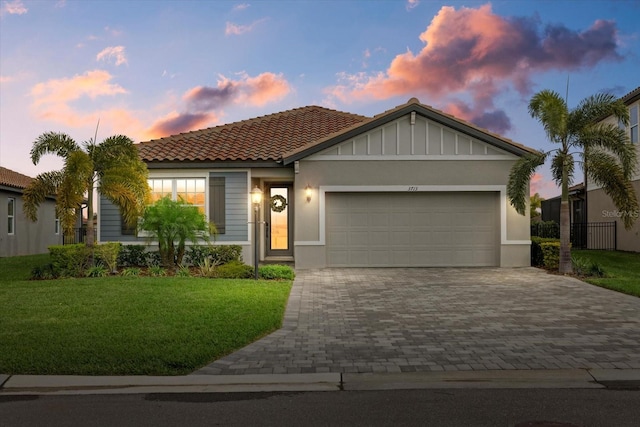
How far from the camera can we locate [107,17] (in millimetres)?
14508

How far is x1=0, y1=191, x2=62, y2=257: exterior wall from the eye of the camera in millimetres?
23188

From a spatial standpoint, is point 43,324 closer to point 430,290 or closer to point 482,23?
point 430,290

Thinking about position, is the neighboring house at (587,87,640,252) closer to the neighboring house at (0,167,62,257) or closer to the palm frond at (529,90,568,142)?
the palm frond at (529,90,568,142)

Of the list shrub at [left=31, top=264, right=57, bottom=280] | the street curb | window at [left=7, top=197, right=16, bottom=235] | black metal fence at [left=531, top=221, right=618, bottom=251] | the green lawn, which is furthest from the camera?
window at [left=7, top=197, right=16, bottom=235]

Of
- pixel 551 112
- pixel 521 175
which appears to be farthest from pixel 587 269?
pixel 551 112

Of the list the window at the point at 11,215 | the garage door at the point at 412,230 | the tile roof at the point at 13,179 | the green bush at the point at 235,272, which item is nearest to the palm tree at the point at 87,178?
the green bush at the point at 235,272

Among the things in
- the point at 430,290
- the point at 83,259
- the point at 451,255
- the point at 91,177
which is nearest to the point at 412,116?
the point at 451,255

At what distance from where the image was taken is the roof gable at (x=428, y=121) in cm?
1505

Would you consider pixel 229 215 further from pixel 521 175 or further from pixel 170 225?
pixel 521 175

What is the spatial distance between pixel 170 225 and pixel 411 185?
7.13 m

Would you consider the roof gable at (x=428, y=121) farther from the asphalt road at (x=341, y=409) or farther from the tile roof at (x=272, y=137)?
the asphalt road at (x=341, y=409)

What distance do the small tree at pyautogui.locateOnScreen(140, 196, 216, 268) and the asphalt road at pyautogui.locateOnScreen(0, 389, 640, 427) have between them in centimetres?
907

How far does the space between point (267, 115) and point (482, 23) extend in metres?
8.79

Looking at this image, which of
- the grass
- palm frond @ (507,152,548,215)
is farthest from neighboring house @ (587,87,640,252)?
the grass
